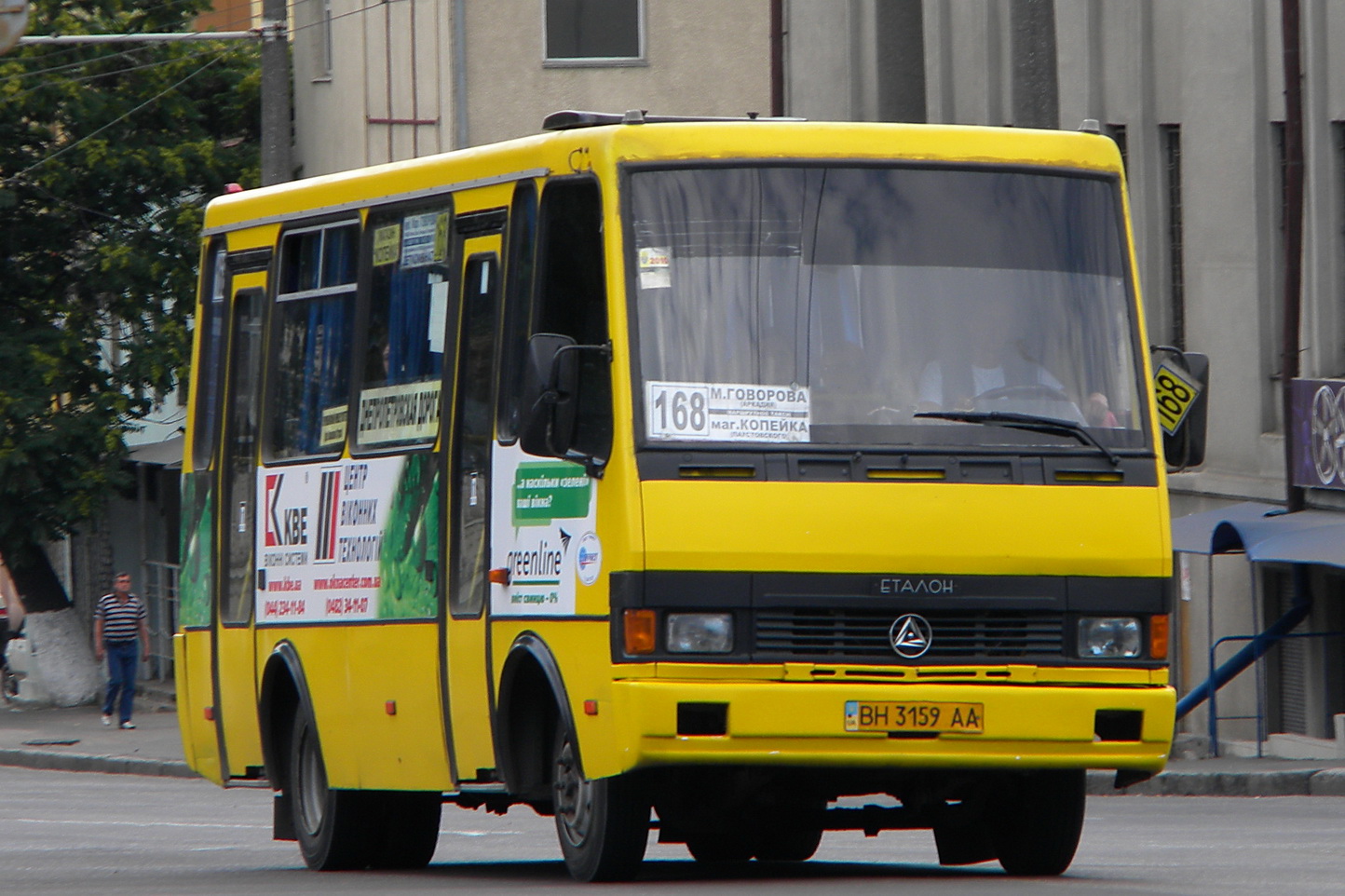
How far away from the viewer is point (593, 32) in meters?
37.3

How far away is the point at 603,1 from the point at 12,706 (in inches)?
475

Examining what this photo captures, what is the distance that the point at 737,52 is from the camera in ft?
125

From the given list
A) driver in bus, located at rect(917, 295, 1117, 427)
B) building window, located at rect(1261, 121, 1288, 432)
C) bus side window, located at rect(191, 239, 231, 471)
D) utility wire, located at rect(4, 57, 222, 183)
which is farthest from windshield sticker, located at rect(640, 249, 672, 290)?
utility wire, located at rect(4, 57, 222, 183)

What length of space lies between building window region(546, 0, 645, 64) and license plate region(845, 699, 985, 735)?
27.9 m

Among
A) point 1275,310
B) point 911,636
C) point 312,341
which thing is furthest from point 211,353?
point 1275,310

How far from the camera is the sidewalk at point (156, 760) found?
1950 cm

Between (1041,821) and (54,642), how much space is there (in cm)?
2782

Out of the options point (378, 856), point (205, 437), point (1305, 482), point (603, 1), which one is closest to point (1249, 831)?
point (378, 856)

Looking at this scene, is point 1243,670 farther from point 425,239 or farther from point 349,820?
point 425,239

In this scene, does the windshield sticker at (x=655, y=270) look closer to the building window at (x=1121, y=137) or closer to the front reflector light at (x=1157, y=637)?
the front reflector light at (x=1157, y=637)

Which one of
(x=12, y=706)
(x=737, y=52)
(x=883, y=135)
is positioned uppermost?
(x=737, y=52)

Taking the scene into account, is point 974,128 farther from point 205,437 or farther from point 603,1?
point 603,1

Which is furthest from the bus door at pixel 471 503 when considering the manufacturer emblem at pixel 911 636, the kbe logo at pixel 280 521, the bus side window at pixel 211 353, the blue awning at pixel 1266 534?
the blue awning at pixel 1266 534

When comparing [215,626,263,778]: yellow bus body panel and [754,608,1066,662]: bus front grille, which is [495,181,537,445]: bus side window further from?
[215,626,263,778]: yellow bus body panel
